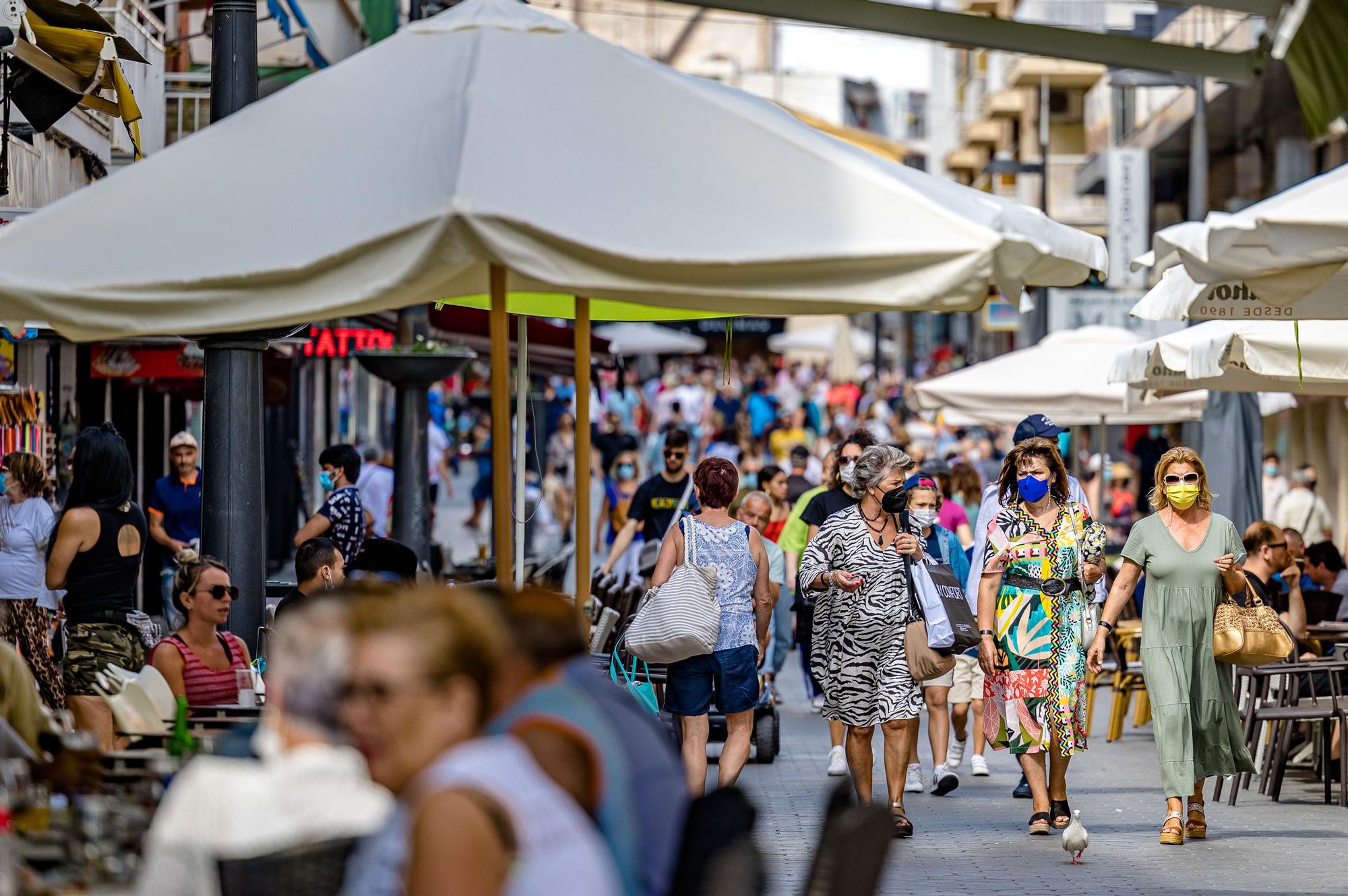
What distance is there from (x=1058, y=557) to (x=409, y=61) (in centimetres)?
489

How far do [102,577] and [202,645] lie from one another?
2.16 m

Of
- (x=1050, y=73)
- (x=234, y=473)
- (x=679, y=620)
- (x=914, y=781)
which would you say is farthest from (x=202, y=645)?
(x=1050, y=73)

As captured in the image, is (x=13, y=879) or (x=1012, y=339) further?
(x=1012, y=339)

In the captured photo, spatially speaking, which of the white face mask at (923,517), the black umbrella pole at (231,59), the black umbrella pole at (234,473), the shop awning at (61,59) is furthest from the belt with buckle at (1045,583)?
the shop awning at (61,59)

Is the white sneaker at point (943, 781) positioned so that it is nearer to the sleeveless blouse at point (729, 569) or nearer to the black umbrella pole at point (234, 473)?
the sleeveless blouse at point (729, 569)

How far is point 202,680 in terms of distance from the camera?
265 inches

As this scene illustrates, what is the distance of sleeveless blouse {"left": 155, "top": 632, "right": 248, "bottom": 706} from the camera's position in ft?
21.9

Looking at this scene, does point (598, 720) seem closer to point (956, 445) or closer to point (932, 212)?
point (932, 212)

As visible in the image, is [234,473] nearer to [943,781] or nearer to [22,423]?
[943,781]

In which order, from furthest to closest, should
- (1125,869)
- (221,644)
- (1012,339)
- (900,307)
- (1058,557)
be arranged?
(1012,339), (1058,557), (1125,869), (221,644), (900,307)

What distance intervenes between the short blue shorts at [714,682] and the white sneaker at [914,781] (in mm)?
2248

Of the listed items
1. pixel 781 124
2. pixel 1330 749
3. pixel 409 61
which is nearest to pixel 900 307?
pixel 781 124

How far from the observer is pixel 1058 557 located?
→ 9633 millimetres

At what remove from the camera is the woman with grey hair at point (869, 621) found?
954 cm
